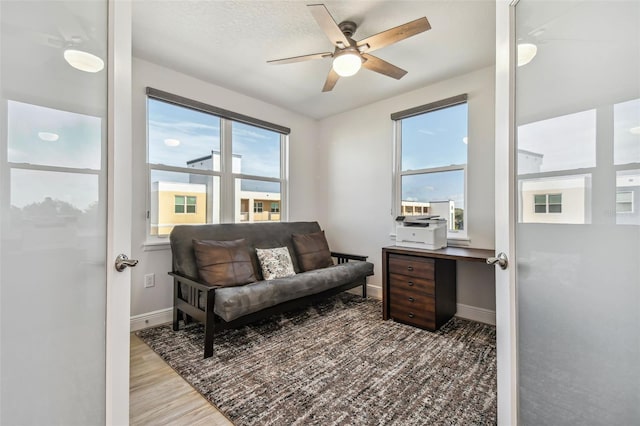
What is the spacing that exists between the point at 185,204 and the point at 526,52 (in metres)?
3.04

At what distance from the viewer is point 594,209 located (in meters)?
0.78

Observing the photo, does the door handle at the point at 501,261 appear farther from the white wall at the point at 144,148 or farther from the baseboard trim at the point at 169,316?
the white wall at the point at 144,148

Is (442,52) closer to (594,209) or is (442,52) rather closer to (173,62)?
(594,209)

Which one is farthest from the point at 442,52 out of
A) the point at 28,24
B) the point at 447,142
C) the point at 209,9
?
the point at 28,24

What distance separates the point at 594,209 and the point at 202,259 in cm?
259

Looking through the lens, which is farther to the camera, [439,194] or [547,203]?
[439,194]

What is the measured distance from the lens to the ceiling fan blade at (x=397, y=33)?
1.68 m

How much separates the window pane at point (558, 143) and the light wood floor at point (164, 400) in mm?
1845

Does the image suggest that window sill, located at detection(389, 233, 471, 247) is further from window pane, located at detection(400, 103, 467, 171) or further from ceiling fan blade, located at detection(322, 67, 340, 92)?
ceiling fan blade, located at detection(322, 67, 340, 92)

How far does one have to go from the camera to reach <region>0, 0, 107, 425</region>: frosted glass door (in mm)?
663

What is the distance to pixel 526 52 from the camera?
1026 mm

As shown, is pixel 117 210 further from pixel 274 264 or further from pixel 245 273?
pixel 274 264

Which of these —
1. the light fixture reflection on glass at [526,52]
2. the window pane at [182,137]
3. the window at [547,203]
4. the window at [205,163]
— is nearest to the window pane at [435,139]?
the window at [205,163]

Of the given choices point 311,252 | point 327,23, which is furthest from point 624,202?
point 311,252
